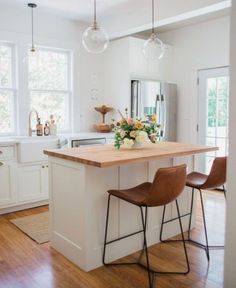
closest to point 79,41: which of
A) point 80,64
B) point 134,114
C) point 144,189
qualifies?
point 80,64

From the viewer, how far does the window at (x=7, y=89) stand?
4.36 metres

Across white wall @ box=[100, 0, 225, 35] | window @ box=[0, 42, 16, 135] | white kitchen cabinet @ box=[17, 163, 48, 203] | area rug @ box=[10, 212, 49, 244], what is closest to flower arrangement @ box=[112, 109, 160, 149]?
area rug @ box=[10, 212, 49, 244]

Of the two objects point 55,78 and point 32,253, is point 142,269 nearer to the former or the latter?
point 32,253

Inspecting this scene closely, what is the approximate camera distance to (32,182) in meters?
4.05

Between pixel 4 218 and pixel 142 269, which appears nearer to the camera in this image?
pixel 142 269

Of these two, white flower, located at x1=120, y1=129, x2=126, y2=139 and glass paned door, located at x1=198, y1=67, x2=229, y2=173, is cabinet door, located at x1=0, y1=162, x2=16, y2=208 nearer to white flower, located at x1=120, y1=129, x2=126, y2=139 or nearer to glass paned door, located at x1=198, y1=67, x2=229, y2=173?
white flower, located at x1=120, y1=129, x2=126, y2=139

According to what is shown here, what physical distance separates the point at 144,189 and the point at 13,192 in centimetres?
201

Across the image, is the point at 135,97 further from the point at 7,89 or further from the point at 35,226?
the point at 35,226

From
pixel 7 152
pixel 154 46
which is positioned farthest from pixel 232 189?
pixel 7 152

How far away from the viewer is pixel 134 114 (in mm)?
4898

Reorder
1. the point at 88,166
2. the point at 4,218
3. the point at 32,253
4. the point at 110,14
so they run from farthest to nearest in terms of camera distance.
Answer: the point at 110,14, the point at 4,218, the point at 32,253, the point at 88,166

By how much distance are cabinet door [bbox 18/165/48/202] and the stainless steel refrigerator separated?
1.77m

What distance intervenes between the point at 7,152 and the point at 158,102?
8.23 ft

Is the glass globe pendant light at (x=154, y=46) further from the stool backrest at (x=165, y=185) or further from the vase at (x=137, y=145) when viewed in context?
the stool backrest at (x=165, y=185)
